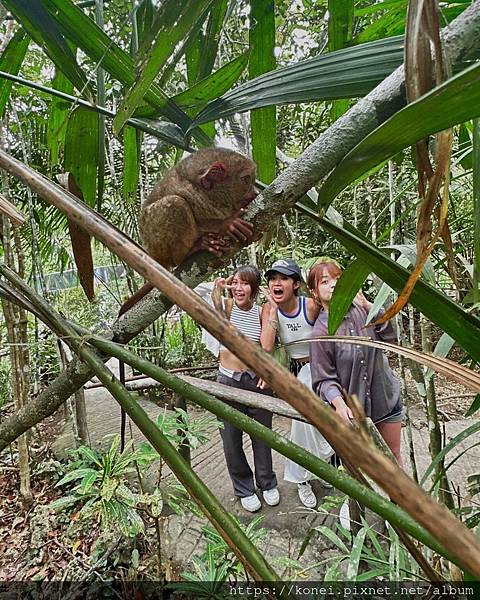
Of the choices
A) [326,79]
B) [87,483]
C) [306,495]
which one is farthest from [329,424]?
[306,495]

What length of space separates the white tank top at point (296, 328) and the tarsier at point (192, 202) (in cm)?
130

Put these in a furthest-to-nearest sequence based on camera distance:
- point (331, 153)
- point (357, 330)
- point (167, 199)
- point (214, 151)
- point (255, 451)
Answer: point (255, 451)
point (357, 330)
point (214, 151)
point (167, 199)
point (331, 153)

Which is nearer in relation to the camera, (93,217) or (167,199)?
(93,217)

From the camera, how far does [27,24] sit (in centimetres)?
67

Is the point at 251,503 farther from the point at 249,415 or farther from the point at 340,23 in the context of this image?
the point at 340,23

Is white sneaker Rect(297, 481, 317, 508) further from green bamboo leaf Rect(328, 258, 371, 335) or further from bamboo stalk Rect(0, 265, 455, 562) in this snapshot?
bamboo stalk Rect(0, 265, 455, 562)

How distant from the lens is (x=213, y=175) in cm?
142

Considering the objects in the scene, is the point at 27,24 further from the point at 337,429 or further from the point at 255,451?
the point at 255,451

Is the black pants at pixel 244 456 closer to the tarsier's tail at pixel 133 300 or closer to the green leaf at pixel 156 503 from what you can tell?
the green leaf at pixel 156 503

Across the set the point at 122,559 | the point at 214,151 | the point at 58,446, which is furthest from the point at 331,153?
the point at 58,446

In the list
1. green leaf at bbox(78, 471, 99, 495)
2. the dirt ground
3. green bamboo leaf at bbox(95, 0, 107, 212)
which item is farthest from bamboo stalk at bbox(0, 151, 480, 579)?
green leaf at bbox(78, 471, 99, 495)

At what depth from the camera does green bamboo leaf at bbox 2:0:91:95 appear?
0.65 m

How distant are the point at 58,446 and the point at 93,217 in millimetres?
3702

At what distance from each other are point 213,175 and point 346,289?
2.64 feet
